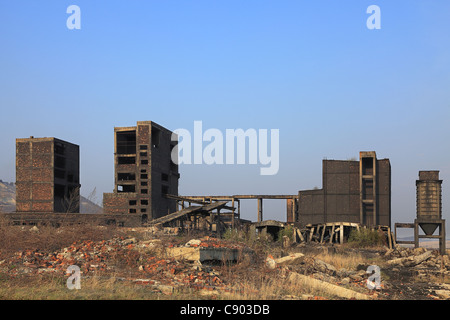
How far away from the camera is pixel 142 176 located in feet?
124

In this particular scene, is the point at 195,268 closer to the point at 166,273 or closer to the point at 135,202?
the point at 166,273

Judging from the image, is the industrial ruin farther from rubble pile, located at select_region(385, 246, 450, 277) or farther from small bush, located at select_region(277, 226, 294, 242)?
rubble pile, located at select_region(385, 246, 450, 277)

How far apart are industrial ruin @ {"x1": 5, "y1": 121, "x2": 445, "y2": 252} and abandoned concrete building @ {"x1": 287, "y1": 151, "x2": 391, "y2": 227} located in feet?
0.24

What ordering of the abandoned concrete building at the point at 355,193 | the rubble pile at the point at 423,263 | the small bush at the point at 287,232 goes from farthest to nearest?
the abandoned concrete building at the point at 355,193, the small bush at the point at 287,232, the rubble pile at the point at 423,263

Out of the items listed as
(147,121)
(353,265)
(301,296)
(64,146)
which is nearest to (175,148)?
(147,121)

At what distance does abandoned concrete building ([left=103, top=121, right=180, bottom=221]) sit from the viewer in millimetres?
37312

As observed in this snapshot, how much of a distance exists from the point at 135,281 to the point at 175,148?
3310 centimetres

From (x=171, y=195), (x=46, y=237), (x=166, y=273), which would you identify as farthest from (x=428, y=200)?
(x=46, y=237)

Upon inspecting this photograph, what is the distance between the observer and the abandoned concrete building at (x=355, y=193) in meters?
34.0

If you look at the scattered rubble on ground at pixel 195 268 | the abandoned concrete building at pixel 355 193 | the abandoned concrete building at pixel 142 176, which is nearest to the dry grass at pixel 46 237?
the scattered rubble on ground at pixel 195 268

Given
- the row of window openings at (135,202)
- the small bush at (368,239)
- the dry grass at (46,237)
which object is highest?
the dry grass at (46,237)

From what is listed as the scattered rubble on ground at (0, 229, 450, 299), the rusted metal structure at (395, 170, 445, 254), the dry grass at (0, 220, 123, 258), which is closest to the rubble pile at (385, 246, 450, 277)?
the scattered rubble on ground at (0, 229, 450, 299)

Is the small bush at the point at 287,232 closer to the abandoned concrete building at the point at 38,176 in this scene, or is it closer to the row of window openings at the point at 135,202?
the row of window openings at the point at 135,202

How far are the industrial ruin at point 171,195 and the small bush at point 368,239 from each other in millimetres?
673
